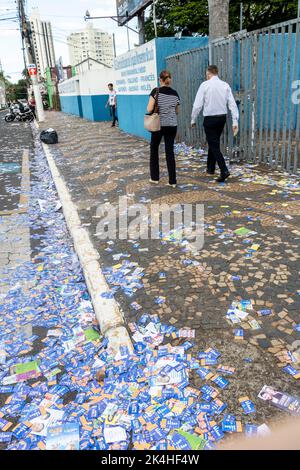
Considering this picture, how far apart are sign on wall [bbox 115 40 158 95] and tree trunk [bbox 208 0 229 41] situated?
6.85ft

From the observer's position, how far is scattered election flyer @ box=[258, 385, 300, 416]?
2246mm

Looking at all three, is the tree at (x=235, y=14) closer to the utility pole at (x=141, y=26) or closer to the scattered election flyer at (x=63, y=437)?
the utility pole at (x=141, y=26)

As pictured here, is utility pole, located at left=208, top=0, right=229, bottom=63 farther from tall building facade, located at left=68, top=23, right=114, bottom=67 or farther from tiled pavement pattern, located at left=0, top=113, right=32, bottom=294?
tall building facade, located at left=68, top=23, right=114, bottom=67

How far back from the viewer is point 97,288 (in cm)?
365

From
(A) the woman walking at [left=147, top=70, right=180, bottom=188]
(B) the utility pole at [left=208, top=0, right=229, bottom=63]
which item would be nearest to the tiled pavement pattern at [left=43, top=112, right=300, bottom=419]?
(A) the woman walking at [left=147, top=70, right=180, bottom=188]

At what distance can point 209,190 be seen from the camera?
6.41 meters

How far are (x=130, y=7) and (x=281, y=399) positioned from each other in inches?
680

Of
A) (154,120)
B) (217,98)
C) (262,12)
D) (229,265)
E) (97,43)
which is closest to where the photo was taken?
(229,265)

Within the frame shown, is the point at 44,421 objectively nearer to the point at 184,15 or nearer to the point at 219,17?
the point at 219,17

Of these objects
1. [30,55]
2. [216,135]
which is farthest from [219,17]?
[30,55]

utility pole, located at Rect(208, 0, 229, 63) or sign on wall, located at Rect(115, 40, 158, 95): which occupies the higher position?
utility pole, located at Rect(208, 0, 229, 63)

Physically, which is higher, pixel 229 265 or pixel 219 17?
pixel 219 17

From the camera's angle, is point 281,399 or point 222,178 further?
point 222,178
